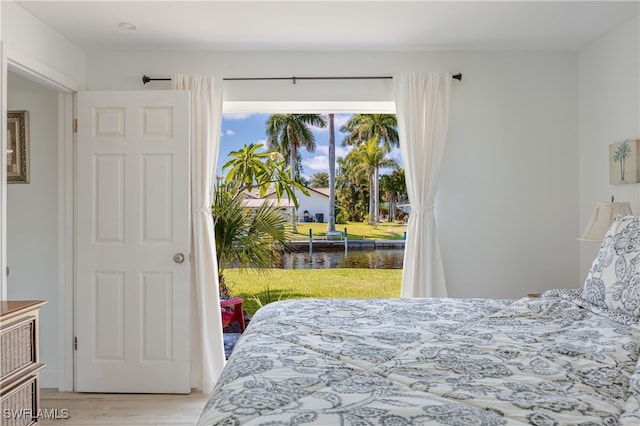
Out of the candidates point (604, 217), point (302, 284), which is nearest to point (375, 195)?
point (302, 284)

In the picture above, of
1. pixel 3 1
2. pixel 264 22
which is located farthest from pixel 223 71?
pixel 3 1

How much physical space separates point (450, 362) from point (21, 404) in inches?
74.9

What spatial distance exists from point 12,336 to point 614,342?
93.1 inches

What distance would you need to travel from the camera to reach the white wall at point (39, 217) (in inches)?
141

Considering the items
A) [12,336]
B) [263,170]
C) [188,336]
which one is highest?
[263,170]

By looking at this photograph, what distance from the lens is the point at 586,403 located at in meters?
1.16

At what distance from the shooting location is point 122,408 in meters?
3.13

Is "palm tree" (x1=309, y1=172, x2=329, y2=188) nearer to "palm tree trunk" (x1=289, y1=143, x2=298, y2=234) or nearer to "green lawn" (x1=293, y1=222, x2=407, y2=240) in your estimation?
"palm tree trunk" (x1=289, y1=143, x2=298, y2=234)

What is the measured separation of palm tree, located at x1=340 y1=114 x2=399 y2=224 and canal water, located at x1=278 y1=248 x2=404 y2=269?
11.8 inches

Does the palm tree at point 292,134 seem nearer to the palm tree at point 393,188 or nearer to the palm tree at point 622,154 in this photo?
the palm tree at point 393,188

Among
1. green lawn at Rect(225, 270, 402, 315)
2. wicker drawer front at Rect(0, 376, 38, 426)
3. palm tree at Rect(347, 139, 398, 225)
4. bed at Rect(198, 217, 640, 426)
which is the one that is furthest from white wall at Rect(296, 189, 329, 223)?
wicker drawer front at Rect(0, 376, 38, 426)

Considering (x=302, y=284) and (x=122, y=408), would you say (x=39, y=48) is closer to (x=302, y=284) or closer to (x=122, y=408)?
(x=122, y=408)

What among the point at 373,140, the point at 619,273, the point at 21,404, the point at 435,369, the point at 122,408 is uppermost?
the point at 373,140

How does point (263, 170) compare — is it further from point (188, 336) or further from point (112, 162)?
point (188, 336)
